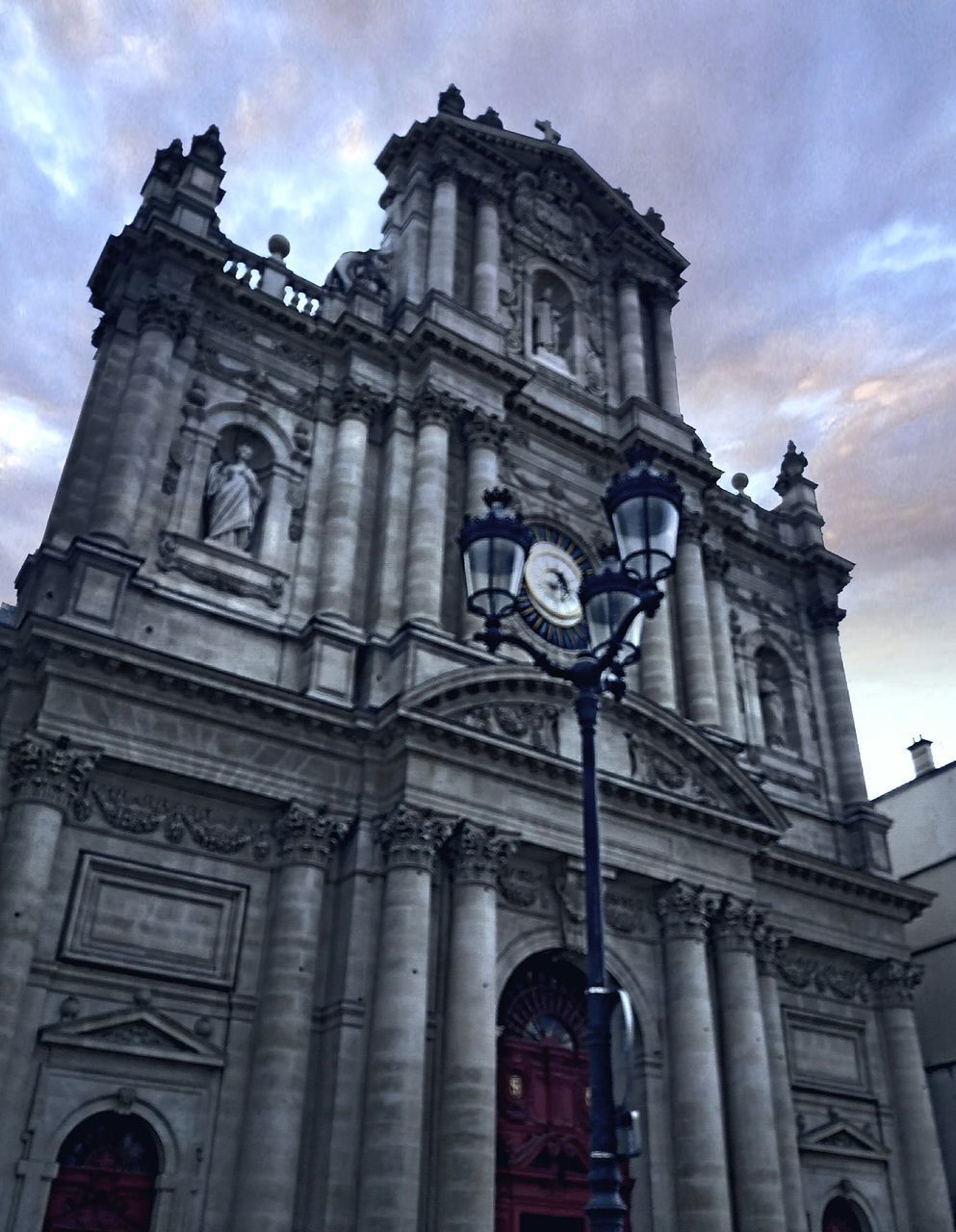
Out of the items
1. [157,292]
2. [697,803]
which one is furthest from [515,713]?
[157,292]

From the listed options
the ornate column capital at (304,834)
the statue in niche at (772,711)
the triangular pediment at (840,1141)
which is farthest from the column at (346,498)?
the triangular pediment at (840,1141)

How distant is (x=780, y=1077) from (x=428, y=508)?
11418 millimetres

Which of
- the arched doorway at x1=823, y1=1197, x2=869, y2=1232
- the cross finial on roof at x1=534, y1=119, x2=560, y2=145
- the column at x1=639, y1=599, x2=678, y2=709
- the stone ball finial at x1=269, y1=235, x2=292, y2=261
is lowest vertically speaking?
the arched doorway at x1=823, y1=1197, x2=869, y2=1232

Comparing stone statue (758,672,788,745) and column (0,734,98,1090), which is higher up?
stone statue (758,672,788,745)

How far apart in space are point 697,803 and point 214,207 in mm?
14092

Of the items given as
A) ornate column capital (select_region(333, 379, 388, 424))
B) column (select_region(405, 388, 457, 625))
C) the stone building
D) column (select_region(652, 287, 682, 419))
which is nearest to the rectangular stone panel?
the stone building

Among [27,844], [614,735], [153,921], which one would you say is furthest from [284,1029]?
[614,735]

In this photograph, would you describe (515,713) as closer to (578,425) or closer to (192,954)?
(192,954)

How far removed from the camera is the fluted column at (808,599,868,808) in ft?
84.7

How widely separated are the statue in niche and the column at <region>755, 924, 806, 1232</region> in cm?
552

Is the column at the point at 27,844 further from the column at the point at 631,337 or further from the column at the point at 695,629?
the column at the point at 631,337

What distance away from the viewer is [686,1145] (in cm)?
1759

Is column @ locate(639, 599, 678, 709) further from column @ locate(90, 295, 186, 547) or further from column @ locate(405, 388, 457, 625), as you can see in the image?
column @ locate(90, 295, 186, 547)

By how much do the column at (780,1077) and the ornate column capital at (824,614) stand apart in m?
9.06
